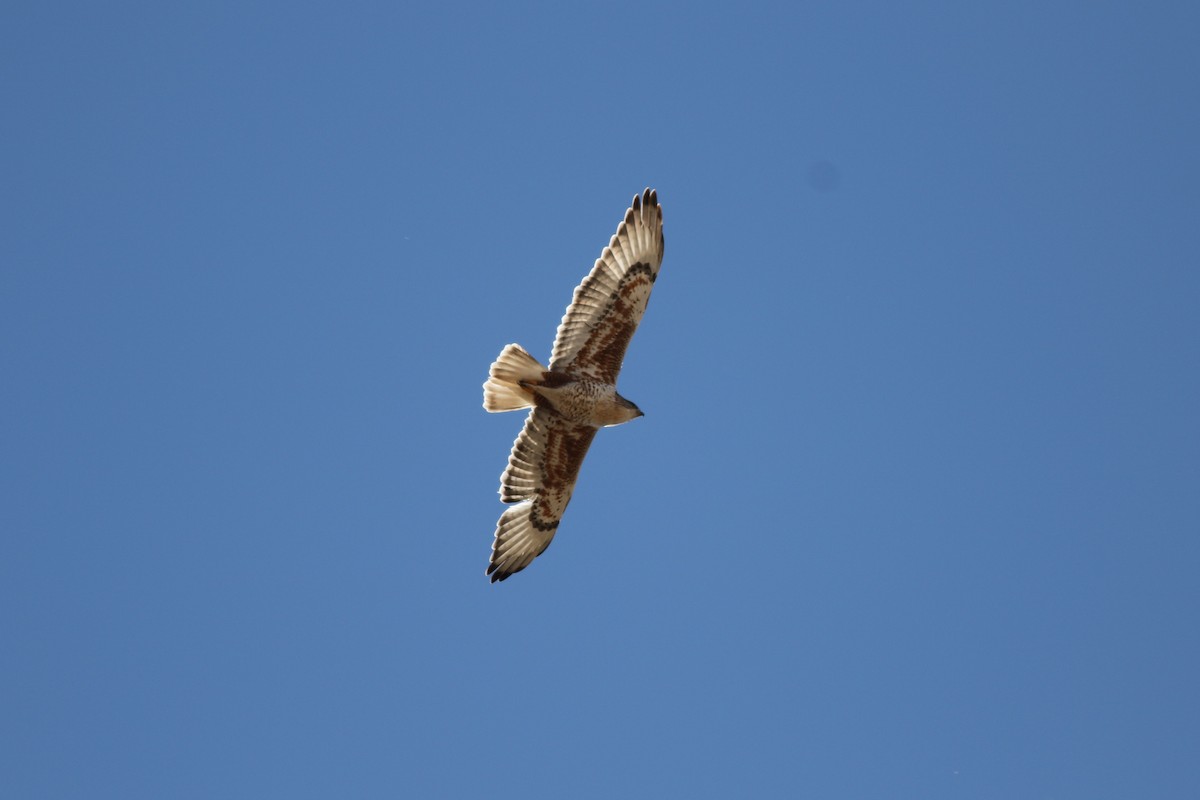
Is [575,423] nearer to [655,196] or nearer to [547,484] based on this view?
[547,484]

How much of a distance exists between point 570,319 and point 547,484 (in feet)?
5.45

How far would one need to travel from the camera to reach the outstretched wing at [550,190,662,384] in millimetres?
10422

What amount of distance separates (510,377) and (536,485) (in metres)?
1.30

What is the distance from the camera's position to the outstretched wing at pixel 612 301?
1042 centimetres

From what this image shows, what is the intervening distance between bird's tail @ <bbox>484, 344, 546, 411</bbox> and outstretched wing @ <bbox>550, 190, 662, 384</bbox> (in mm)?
225

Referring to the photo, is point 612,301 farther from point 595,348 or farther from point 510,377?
point 510,377

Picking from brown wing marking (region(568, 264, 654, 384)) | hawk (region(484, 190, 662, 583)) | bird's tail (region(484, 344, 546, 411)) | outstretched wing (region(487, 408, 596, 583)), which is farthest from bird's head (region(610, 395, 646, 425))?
bird's tail (region(484, 344, 546, 411))

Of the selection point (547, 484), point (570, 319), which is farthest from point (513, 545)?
point (570, 319)

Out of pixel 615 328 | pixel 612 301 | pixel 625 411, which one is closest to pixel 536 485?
pixel 625 411

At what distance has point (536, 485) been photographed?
11.3 metres

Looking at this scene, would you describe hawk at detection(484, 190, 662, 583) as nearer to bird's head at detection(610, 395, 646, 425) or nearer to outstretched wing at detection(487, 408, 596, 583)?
bird's head at detection(610, 395, 646, 425)

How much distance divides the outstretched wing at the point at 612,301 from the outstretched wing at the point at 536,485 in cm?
63

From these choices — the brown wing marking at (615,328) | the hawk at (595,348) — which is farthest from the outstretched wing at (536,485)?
the brown wing marking at (615,328)

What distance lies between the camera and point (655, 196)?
10.7m
